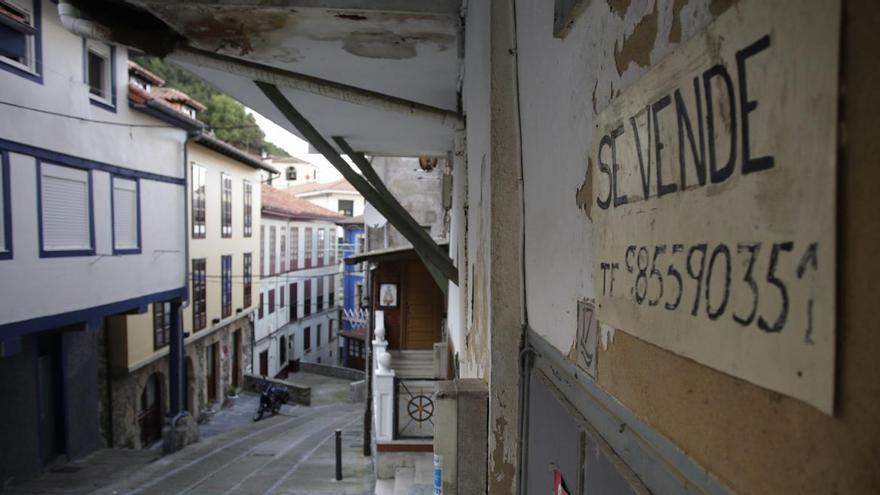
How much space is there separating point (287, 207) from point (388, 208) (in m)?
27.9

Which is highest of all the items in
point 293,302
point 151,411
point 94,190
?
point 94,190

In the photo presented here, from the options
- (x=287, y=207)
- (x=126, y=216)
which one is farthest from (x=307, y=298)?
(x=126, y=216)

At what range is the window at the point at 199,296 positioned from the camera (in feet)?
63.7

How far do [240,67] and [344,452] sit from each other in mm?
12045

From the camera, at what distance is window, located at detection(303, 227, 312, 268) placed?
3650cm

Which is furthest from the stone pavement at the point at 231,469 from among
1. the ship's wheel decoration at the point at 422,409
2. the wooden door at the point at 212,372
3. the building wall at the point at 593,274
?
the building wall at the point at 593,274

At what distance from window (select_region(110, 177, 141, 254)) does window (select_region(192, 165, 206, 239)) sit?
479 centimetres

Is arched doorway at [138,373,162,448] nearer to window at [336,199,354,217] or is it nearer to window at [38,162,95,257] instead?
window at [38,162,95,257]

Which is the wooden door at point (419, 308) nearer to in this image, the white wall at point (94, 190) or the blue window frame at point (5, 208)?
the white wall at point (94, 190)

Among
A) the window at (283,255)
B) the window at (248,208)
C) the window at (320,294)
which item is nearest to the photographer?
the window at (248,208)

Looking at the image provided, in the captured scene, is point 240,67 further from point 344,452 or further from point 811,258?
point 344,452

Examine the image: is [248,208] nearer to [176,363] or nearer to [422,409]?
[176,363]

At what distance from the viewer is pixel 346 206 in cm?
5231

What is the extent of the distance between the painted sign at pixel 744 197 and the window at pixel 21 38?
1114 centimetres
